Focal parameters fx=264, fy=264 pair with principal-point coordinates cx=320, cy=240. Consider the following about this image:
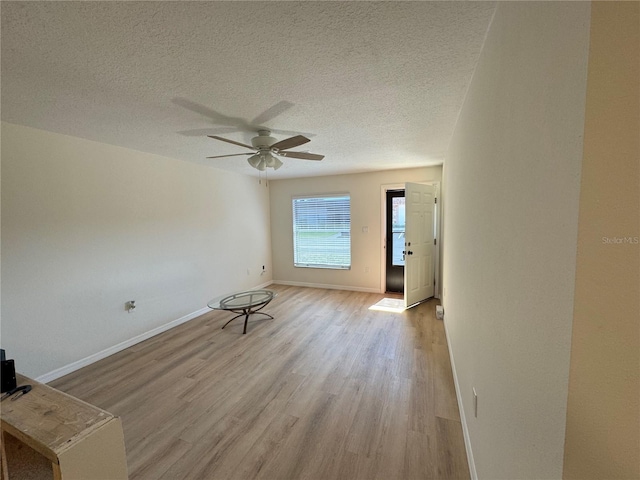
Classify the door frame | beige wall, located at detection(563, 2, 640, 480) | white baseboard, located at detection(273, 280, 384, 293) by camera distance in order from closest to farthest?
beige wall, located at detection(563, 2, 640, 480) < the door frame < white baseboard, located at detection(273, 280, 384, 293)

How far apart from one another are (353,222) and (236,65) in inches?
157

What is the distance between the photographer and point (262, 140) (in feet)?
8.36

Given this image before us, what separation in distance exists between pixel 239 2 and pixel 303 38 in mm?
334

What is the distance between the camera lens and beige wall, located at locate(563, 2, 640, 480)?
0.45 meters

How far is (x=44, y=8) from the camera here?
3.59ft

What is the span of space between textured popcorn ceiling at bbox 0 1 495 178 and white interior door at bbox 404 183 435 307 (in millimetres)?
1606

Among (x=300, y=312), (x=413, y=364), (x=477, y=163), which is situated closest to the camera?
(x=477, y=163)

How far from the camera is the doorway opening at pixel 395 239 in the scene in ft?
16.4

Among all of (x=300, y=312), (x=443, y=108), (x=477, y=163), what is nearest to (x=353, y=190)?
(x=300, y=312)

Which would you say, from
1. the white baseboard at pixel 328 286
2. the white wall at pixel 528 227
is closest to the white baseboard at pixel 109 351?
the white baseboard at pixel 328 286

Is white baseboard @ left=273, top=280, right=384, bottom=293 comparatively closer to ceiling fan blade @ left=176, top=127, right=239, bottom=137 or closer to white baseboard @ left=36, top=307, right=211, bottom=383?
white baseboard @ left=36, top=307, right=211, bottom=383

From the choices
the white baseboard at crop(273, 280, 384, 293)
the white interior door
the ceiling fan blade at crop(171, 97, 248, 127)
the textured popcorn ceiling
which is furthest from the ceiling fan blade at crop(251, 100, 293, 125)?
the white baseboard at crop(273, 280, 384, 293)

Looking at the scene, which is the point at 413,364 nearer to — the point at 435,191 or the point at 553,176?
the point at 553,176

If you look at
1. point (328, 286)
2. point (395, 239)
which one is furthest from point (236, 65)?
point (328, 286)
